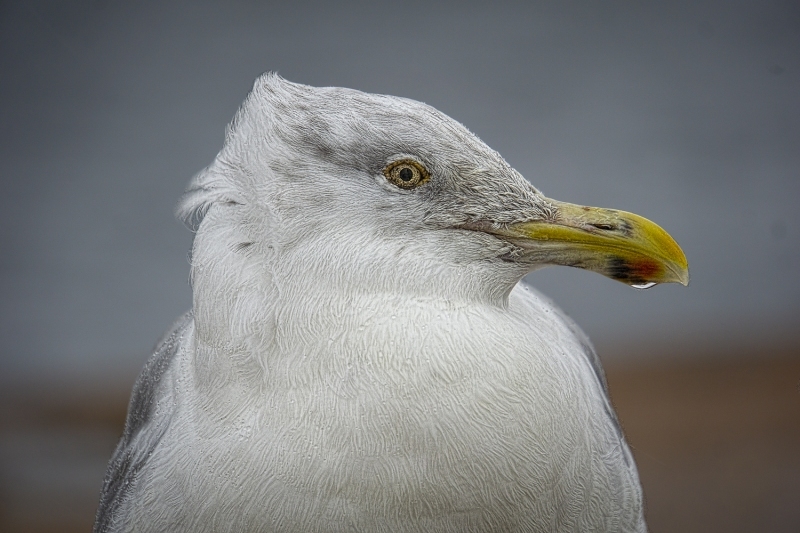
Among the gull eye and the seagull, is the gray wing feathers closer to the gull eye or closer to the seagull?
the seagull

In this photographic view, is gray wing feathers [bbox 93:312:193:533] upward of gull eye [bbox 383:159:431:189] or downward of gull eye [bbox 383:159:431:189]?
downward

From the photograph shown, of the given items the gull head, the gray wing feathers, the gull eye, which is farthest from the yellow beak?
the gray wing feathers

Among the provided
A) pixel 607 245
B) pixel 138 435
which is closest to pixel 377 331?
pixel 607 245

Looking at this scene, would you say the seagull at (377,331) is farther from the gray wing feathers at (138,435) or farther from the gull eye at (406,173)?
the gray wing feathers at (138,435)

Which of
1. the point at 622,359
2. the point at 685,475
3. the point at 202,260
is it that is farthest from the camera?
the point at 622,359

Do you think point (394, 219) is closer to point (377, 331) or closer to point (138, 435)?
point (377, 331)

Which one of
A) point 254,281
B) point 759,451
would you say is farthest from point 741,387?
point 254,281

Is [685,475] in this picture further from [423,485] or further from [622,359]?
[423,485]
